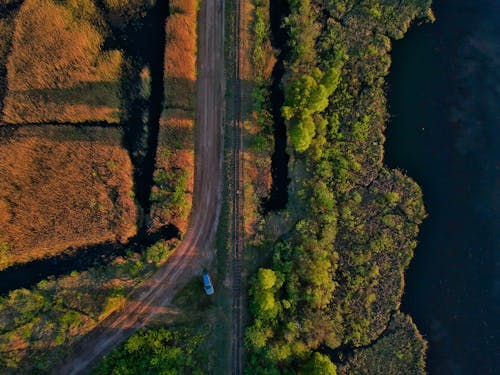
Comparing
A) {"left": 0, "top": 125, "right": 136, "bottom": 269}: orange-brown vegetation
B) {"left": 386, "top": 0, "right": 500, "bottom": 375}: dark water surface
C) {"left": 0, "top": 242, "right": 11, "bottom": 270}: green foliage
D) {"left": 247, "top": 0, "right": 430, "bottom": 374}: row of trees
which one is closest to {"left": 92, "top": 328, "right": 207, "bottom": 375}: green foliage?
{"left": 247, "top": 0, "right": 430, "bottom": 374}: row of trees

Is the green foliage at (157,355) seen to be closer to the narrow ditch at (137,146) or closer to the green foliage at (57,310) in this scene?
the green foliage at (57,310)

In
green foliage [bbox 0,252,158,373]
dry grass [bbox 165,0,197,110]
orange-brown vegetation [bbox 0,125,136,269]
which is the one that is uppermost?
dry grass [bbox 165,0,197,110]

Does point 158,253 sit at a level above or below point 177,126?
below

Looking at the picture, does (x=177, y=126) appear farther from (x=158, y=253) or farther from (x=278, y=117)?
(x=158, y=253)

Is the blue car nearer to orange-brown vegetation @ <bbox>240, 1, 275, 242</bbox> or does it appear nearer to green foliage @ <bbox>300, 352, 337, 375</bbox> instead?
orange-brown vegetation @ <bbox>240, 1, 275, 242</bbox>

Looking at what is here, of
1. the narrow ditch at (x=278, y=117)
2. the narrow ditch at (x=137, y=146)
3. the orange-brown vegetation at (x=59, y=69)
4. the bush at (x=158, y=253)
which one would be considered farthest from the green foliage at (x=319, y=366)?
the orange-brown vegetation at (x=59, y=69)

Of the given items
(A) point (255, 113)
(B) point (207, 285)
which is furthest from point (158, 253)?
(A) point (255, 113)
